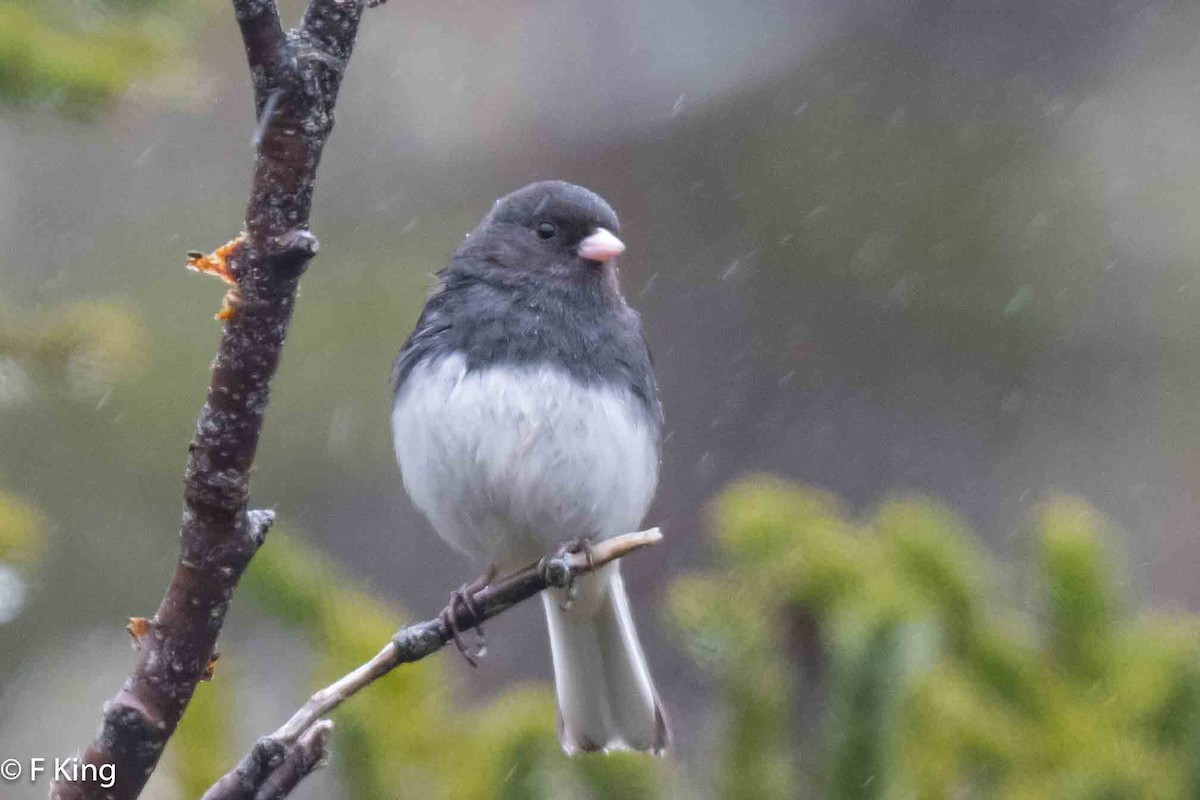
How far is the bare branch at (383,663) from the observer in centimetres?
125

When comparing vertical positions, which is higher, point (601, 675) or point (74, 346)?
point (74, 346)

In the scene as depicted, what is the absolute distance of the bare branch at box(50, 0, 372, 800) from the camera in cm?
118

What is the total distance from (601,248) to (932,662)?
4.06 ft

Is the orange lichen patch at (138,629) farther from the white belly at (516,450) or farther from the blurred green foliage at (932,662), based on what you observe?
the white belly at (516,450)

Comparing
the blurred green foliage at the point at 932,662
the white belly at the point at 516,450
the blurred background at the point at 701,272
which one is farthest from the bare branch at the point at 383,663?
the blurred background at the point at 701,272

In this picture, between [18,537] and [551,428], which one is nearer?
[18,537]

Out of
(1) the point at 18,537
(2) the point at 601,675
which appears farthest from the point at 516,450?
(1) the point at 18,537

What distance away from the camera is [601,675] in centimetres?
257

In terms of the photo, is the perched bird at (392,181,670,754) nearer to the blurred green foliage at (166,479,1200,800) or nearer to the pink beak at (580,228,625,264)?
the pink beak at (580,228,625,264)

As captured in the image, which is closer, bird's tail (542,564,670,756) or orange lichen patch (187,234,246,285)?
orange lichen patch (187,234,246,285)

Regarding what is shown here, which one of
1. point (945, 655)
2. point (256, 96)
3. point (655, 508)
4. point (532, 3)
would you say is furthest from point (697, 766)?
point (532, 3)

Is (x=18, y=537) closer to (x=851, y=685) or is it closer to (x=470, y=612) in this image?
(x=470, y=612)

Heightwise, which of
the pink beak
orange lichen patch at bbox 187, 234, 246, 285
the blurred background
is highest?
the blurred background

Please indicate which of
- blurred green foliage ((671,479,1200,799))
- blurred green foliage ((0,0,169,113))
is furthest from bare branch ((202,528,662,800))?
blurred green foliage ((0,0,169,113))
